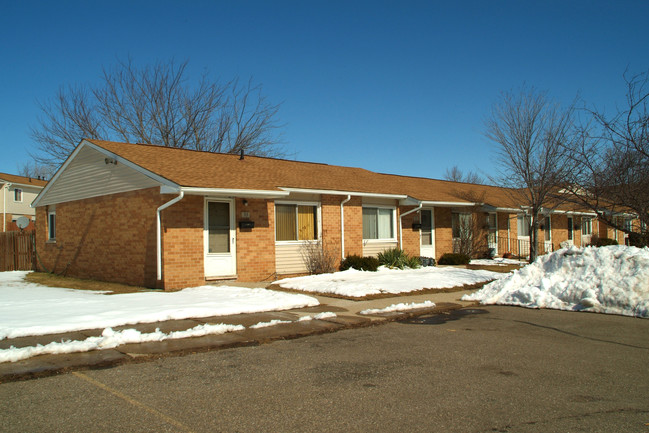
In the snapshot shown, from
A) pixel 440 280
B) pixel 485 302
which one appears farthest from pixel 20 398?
pixel 440 280

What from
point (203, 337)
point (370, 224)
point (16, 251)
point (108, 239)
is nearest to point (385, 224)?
point (370, 224)

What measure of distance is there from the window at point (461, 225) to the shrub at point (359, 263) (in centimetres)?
746

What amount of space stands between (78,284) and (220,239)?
4.73 metres

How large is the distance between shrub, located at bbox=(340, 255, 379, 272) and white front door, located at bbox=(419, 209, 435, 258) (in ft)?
17.1

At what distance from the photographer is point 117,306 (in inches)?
404

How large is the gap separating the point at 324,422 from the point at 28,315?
703 cm

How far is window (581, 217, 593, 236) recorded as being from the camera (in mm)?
33625

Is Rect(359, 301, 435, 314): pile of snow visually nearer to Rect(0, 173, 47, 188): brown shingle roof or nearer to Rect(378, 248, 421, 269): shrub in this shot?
Rect(378, 248, 421, 269): shrub

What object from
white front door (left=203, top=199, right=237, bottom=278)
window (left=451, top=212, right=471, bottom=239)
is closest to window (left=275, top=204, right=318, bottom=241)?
white front door (left=203, top=199, right=237, bottom=278)

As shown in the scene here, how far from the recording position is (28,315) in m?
9.20

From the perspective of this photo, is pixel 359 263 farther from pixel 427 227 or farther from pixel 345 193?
pixel 427 227

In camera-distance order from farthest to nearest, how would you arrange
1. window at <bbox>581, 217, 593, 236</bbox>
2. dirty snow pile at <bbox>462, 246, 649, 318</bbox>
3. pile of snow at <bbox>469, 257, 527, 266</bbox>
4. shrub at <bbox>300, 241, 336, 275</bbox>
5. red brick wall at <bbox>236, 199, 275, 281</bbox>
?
window at <bbox>581, 217, 593, 236</bbox> < pile of snow at <bbox>469, 257, 527, 266</bbox> < shrub at <bbox>300, 241, 336, 275</bbox> < red brick wall at <bbox>236, 199, 275, 281</bbox> < dirty snow pile at <bbox>462, 246, 649, 318</bbox>

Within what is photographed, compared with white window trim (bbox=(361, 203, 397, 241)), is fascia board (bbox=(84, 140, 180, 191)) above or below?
above

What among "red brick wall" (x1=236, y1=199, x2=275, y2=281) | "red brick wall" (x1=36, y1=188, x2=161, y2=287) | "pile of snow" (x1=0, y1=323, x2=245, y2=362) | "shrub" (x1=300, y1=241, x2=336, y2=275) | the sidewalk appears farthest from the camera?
"shrub" (x1=300, y1=241, x2=336, y2=275)
